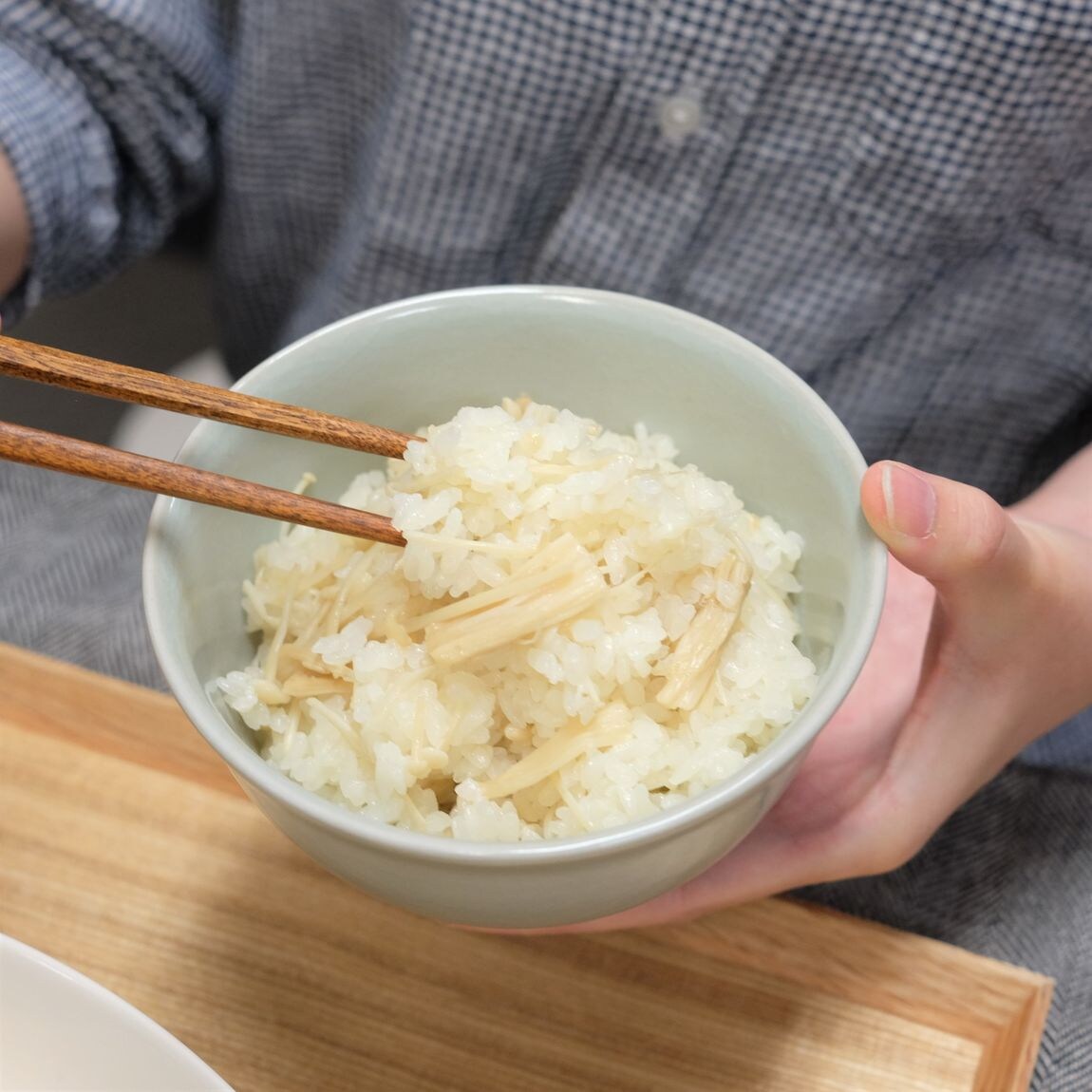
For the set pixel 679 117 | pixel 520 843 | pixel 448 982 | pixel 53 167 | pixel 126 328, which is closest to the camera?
pixel 520 843

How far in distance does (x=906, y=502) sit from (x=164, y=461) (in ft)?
1.78

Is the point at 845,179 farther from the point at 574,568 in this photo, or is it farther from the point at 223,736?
the point at 223,736

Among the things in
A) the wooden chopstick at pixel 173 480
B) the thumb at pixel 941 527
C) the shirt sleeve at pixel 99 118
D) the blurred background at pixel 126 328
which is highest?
the thumb at pixel 941 527

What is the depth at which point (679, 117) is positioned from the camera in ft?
3.81

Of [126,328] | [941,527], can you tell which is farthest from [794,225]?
[126,328]

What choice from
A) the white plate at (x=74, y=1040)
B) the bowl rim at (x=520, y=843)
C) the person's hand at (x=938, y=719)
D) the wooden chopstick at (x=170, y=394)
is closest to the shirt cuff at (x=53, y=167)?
the wooden chopstick at (x=170, y=394)

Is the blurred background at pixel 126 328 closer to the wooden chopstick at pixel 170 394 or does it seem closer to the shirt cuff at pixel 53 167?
the shirt cuff at pixel 53 167

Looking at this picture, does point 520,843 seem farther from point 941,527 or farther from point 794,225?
point 794,225

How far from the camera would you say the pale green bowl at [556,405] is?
2.19ft

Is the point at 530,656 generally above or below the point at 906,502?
below

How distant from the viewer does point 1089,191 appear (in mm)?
1165

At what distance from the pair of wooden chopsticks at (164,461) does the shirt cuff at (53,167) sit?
587 mm

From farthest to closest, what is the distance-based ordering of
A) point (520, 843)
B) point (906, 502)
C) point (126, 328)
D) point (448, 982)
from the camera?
point (126, 328) → point (448, 982) → point (906, 502) → point (520, 843)

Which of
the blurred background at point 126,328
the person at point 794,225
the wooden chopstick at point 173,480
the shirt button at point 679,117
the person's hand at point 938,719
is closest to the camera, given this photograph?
the wooden chopstick at point 173,480
